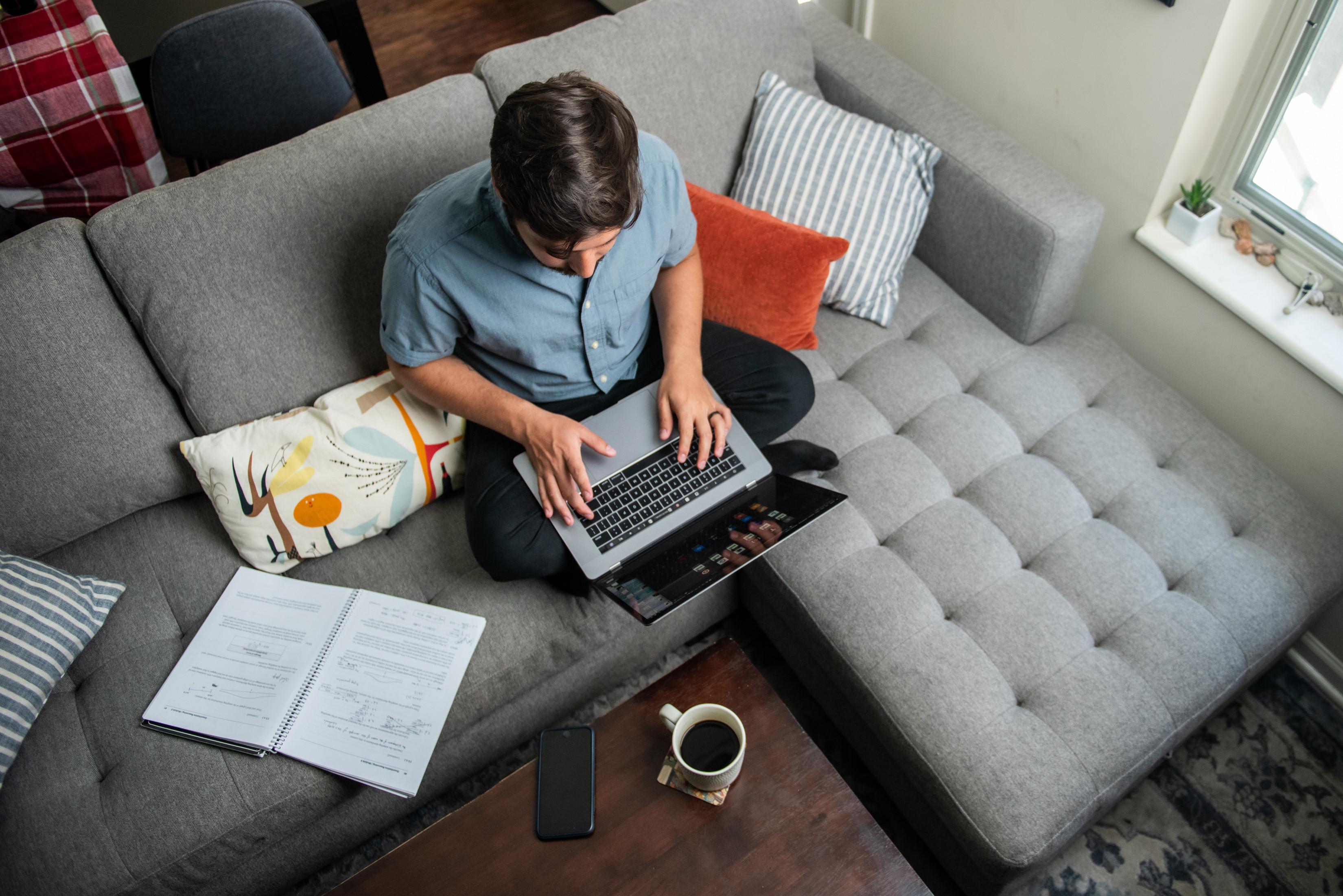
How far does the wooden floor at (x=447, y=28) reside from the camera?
315cm

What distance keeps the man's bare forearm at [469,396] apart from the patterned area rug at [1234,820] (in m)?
1.09

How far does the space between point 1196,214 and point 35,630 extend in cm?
213

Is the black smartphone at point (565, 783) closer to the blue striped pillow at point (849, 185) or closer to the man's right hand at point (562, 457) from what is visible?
the man's right hand at point (562, 457)

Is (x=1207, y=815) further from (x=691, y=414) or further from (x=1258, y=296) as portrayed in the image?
(x=691, y=414)

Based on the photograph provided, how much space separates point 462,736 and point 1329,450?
1611mm

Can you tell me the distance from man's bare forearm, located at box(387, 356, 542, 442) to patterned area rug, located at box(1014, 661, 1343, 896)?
109cm

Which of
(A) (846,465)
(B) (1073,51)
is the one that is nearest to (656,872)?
(A) (846,465)

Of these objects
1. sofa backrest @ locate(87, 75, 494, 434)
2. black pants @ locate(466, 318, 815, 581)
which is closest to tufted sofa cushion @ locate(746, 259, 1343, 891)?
black pants @ locate(466, 318, 815, 581)

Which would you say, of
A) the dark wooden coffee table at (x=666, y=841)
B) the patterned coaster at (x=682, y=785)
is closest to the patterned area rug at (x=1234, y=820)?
the dark wooden coffee table at (x=666, y=841)

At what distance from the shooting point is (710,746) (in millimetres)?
1118

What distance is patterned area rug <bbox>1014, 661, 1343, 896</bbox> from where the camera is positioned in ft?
Result: 4.61

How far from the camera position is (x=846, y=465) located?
1.53 metres

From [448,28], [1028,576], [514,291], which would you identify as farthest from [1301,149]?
[448,28]

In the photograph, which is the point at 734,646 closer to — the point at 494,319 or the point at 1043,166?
the point at 494,319
